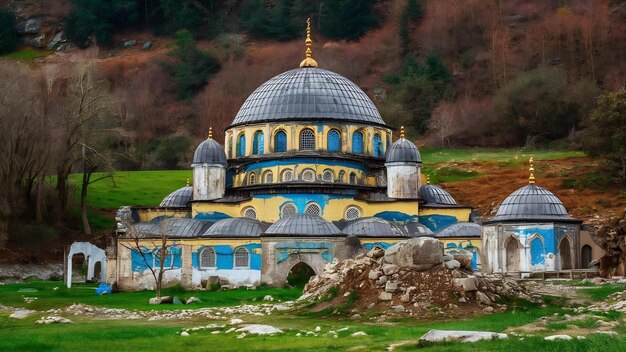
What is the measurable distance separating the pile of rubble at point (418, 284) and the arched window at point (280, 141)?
2256 cm

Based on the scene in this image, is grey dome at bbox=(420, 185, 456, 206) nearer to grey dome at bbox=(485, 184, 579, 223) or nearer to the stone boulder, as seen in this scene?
grey dome at bbox=(485, 184, 579, 223)

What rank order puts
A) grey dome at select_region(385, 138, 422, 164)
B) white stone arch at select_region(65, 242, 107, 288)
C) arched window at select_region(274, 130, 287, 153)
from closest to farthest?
1. white stone arch at select_region(65, 242, 107, 288)
2. grey dome at select_region(385, 138, 422, 164)
3. arched window at select_region(274, 130, 287, 153)

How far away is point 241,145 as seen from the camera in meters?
55.2

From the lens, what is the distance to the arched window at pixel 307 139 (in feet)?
175

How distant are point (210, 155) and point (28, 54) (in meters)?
77.6

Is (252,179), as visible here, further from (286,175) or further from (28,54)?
(28,54)

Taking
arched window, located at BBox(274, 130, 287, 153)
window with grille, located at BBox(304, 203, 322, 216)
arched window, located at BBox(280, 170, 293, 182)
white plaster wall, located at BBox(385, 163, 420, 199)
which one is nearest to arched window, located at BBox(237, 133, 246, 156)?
arched window, located at BBox(274, 130, 287, 153)

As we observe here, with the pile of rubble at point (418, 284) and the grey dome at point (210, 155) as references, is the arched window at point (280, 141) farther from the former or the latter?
the pile of rubble at point (418, 284)

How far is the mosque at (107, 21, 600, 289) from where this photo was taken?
155 feet

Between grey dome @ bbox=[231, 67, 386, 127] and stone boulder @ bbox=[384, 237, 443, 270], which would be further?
grey dome @ bbox=[231, 67, 386, 127]

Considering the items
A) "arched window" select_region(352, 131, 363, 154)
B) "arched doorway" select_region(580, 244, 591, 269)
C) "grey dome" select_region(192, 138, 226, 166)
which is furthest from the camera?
"arched window" select_region(352, 131, 363, 154)

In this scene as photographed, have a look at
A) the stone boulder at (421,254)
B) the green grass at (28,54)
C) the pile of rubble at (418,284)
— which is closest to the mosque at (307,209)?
the pile of rubble at (418,284)

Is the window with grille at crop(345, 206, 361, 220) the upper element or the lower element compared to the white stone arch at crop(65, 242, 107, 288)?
upper

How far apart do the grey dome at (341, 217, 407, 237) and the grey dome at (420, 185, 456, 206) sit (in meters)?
4.48
